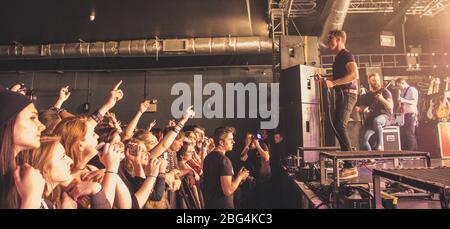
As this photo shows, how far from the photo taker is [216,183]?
2.12 metres

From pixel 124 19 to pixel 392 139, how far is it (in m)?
4.61

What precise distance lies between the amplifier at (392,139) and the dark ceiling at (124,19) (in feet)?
8.87

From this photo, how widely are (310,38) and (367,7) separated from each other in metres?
2.09

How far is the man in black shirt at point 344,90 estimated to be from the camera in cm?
219

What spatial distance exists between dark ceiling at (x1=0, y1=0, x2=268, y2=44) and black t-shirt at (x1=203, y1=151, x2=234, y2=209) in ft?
9.46

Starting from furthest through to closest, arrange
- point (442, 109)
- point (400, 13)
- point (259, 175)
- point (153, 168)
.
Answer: point (400, 13), point (442, 109), point (259, 175), point (153, 168)

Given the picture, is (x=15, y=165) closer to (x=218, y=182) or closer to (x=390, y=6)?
(x=218, y=182)

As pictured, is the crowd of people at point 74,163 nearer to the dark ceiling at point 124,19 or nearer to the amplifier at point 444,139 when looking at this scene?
the dark ceiling at point 124,19

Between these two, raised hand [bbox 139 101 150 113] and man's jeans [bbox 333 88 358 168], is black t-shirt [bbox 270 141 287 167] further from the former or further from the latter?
raised hand [bbox 139 101 150 113]

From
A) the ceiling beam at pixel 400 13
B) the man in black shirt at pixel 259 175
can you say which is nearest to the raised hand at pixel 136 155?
the man in black shirt at pixel 259 175

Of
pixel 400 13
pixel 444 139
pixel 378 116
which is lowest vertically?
pixel 444 139

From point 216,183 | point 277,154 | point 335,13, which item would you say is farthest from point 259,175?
point 335,13

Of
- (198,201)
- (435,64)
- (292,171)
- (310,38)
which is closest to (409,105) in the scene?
(310,38)

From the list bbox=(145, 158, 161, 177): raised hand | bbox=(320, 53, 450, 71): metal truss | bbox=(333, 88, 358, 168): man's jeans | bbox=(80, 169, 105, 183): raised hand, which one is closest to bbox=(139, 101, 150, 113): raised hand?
bbox=(145, 158, 161, 177): raised hand
